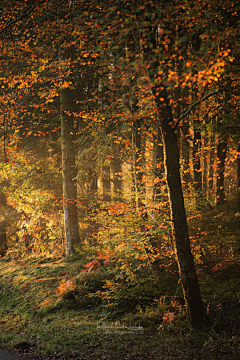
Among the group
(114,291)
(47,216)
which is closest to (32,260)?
(47,216)

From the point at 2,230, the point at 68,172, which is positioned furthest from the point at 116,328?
the point at 2,230

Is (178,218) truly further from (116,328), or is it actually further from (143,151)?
(143,151)

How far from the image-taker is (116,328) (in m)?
5.97

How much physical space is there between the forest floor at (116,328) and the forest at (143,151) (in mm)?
66

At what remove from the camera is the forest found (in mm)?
5062

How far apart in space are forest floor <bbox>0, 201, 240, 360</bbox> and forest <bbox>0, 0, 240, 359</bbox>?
0.07 metres

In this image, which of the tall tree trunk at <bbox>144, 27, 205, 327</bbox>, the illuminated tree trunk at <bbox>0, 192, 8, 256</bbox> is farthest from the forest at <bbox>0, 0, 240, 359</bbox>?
the illuminated tree trunk at <bbox>0, 192, 8, 256</bbox>

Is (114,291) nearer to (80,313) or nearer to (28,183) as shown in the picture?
(80,313)

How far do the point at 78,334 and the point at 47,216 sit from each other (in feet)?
34.9

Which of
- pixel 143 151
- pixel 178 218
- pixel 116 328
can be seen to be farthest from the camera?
pixel 143 151

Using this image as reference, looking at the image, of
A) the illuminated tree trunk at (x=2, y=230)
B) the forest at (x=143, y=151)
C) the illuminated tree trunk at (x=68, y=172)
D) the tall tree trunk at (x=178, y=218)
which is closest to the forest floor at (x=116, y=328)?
the forest at (x=143, y=151)

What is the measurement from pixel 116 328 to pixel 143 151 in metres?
5.01

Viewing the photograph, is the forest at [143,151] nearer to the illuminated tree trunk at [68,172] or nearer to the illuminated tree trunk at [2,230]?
the illuminated tree trunk at [68,172]

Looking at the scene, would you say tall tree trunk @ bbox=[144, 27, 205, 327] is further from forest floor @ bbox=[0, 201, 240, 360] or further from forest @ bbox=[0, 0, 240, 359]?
forest floor @ bbox=[0, 201, 240, 360]
